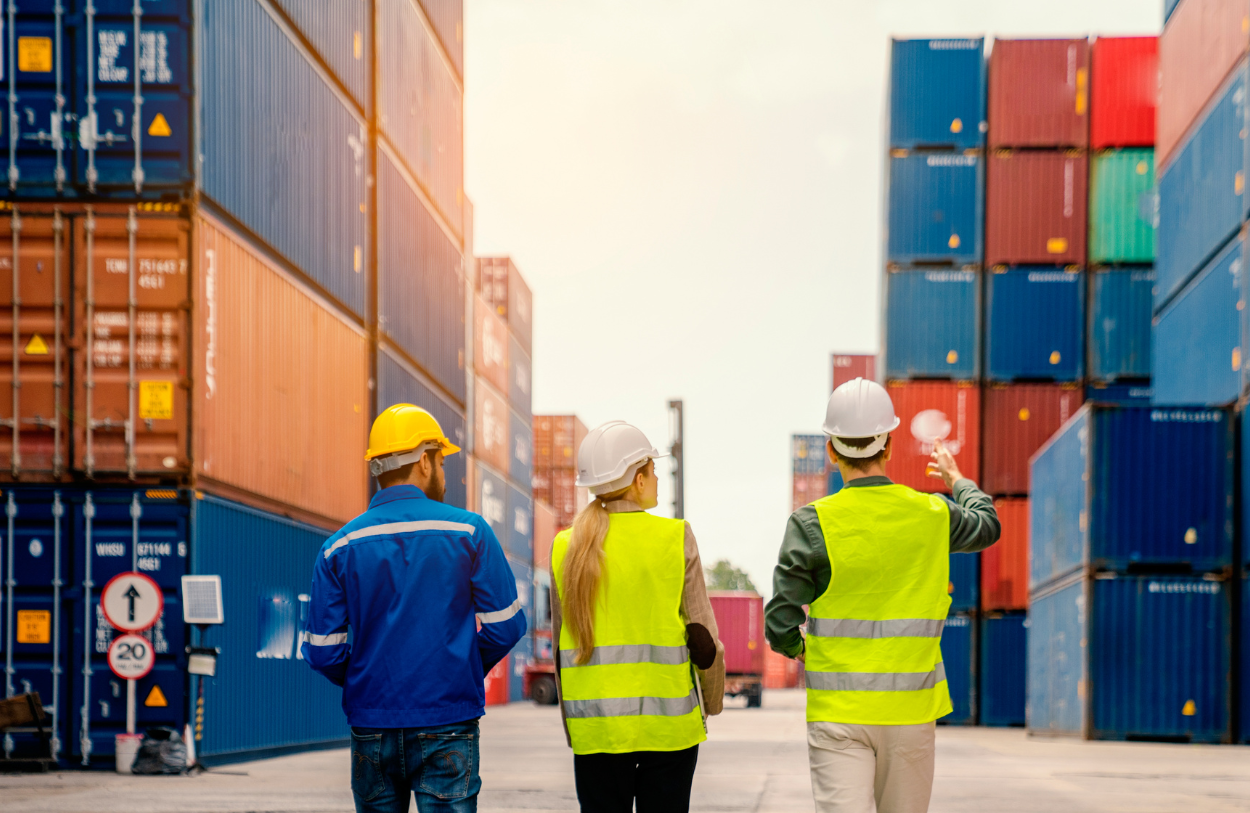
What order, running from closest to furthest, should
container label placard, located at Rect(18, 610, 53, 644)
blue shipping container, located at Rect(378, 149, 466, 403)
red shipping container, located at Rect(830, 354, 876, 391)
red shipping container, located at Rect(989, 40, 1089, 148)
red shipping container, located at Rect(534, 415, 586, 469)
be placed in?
1. container label placard, located at Rect(18, 610, 53, 644)
2. blue shipping container, located at Rect(378, 149, 466, 403)
3. red shipping container, located at Rect(989, 40, 1089, 148)
4. red shipping container, located at Rect(830, 354, 876, 391)
5. red shipping container, located at Rect(534, 415, 586, 469)

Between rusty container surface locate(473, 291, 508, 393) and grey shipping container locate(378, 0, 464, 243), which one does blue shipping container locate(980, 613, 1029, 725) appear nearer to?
grey shipping container locate(378, 0, 464, 243)

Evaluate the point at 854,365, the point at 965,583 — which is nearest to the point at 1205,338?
the point at 965,583

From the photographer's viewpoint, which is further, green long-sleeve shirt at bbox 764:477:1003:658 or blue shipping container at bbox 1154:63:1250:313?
blue shipping container at bbox 1154:63:1250:313

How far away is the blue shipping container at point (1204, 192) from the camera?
1838cm

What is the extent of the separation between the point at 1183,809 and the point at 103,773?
29.5 ft

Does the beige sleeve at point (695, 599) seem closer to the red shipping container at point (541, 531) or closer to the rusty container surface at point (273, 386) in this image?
the rusty container surface at point (273, 386)

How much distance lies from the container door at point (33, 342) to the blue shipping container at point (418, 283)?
7.13 meters

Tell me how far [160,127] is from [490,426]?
2899 cm

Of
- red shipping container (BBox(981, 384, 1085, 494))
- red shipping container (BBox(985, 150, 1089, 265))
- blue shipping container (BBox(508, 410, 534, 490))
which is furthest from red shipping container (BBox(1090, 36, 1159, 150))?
blue shipping container (BBox(508, 410, 534, 490))

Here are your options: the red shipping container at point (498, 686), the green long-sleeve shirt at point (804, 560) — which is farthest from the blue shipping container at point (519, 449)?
the green long-sleeve shirt at point (804, 560)

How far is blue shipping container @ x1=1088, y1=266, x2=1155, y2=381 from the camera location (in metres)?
26.1

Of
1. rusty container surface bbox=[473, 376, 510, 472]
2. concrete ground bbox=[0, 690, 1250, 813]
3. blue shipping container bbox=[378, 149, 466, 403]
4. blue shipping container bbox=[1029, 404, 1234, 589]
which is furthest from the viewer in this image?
rusty container surface bbox=[473, 376, 510, 472]

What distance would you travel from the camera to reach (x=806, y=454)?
7756 centimetres

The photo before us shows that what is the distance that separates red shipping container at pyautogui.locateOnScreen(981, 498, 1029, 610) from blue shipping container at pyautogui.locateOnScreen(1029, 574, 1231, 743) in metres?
6.37
